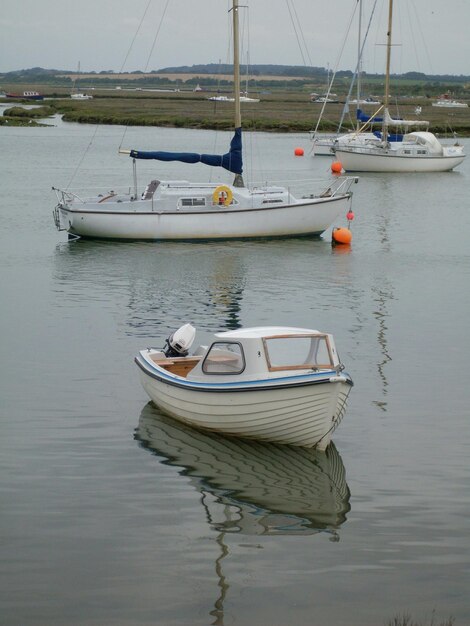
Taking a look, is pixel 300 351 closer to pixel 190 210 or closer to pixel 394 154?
pixel 190 210

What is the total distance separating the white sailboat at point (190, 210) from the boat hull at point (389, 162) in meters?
32.2

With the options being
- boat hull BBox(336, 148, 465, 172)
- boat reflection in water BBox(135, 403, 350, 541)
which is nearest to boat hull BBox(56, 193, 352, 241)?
boat reflection in water BBox(135, 403, 350, 541)

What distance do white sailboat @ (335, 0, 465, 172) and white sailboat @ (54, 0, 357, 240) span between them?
32356mm

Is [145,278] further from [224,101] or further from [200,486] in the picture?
[224,101]

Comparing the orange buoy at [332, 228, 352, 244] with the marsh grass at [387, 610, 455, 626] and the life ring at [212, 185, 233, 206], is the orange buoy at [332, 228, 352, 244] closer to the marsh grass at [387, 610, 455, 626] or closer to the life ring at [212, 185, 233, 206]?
the life ring at [212, 185, 233, 206]

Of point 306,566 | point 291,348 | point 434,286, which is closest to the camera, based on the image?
point 306,566

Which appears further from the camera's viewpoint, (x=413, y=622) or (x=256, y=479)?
(x=256, y=479)

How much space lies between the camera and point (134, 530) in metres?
15.0

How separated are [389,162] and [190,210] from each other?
35.8 metres

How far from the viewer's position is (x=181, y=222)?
40.3m

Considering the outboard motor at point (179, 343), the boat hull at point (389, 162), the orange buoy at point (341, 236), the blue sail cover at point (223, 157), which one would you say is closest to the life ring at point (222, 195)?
the blue sail cover at point (223, 157)

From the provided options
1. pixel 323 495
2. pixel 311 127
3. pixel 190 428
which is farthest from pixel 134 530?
pixel 311 127

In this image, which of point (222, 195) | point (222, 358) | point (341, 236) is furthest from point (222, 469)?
point (341, 236)

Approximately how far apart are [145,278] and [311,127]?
88.6 metres
